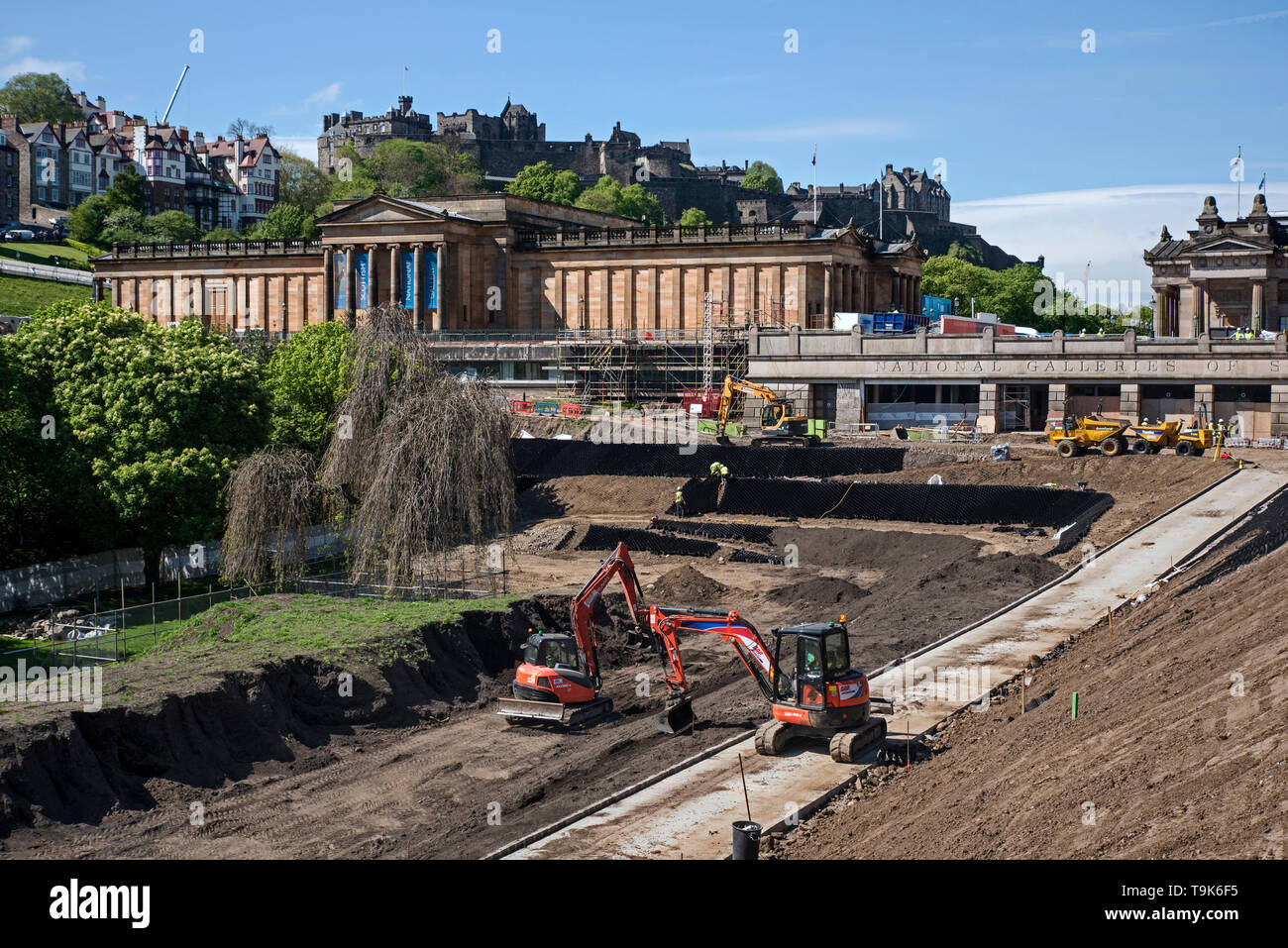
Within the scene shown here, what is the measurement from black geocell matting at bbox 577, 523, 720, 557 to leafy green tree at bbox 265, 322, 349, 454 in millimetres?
11790

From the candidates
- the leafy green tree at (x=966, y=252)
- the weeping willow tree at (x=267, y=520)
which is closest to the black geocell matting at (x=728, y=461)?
the weeping willow tree at (x=267, y=520)

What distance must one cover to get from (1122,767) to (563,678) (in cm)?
1323

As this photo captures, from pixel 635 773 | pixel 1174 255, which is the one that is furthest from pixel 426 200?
pixel 635 773

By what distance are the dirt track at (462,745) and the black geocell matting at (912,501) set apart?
11.2ft

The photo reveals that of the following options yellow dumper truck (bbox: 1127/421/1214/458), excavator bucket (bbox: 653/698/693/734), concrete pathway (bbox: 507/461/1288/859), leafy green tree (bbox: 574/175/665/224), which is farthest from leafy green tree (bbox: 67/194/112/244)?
excavator bucket (bbox: 653/698/693/734)

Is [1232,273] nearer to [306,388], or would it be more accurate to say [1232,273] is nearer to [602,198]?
[306,388]

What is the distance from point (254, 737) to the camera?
26188mm

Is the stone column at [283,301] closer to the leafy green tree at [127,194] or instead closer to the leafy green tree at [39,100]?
the leafy green tree at [127,194]

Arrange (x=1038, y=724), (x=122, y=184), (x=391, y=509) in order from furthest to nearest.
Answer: (x=122, y=184), (x=391, y=509), (x=1038, y=724)

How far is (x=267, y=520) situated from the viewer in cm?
3875

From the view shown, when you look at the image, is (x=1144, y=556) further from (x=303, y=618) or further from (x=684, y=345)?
(x=684, y=345)

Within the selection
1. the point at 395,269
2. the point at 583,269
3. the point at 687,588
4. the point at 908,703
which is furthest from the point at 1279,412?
the point at 395,269

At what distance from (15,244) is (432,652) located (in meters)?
127

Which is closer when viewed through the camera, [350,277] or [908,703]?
[908,703]
